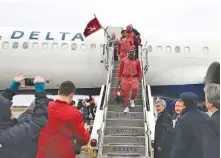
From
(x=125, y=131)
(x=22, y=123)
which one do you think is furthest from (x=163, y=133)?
(x=22, y=123)

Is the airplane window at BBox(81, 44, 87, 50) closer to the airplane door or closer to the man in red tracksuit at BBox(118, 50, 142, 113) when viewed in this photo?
the airplane door

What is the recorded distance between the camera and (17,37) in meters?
13.8

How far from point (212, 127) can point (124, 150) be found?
378 cm

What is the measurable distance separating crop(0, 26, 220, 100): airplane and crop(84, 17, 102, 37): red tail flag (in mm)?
249

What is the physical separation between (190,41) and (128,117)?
254 inches

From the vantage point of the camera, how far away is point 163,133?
596 centimetres

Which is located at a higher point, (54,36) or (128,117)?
(54,36)

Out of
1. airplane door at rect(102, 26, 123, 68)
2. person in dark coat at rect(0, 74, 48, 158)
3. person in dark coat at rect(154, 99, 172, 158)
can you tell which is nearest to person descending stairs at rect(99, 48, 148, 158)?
person in dark coat at rect(154, 99, 172, 158)

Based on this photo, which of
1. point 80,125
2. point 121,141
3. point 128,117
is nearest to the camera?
point 80,125

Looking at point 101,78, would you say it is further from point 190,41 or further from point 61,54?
point 190,41

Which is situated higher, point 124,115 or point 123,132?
point 124,115

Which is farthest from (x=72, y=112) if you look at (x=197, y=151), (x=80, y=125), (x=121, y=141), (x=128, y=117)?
(x=128, y=117)

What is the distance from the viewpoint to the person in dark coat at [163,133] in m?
5.86

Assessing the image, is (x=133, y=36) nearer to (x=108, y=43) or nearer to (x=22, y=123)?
(x=108, y=43)
